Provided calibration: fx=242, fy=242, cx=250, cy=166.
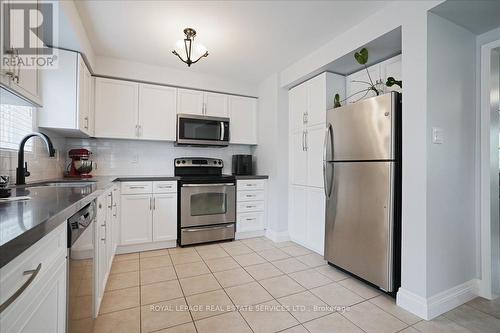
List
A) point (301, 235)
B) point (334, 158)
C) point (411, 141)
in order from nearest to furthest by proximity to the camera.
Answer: point (411, 141) → point (334, 158) → point (301, 235)

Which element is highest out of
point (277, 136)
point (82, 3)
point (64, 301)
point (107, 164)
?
point (82, 3)

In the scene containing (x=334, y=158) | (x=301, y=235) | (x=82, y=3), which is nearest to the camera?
(x=82, y=3)

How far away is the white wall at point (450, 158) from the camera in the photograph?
176 cm

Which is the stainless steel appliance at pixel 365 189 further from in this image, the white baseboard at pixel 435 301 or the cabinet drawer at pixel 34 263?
the cabinet drawer at pixel 34 263

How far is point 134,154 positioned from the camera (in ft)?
11.3

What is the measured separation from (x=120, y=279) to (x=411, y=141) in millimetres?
2741

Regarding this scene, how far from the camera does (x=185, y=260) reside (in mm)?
2715

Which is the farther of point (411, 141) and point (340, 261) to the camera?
point (340, 261)

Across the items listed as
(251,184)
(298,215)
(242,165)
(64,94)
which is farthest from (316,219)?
(64,94)

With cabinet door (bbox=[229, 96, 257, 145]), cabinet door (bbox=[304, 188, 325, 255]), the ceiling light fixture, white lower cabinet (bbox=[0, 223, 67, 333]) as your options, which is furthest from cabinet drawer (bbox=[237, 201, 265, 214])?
white lower cabinet (bbox=[0, 223, 67, 333])

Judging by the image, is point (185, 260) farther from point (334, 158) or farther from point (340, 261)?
point (334, 158)

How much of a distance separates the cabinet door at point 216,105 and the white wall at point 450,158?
2.58 meters

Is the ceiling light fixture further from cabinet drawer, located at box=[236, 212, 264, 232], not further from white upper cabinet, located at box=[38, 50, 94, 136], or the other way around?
cabinet drawer, located at box=[236, 212, 264, 232]

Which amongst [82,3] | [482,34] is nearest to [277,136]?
[482,34]
